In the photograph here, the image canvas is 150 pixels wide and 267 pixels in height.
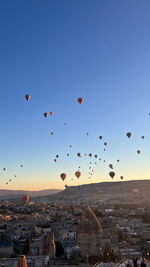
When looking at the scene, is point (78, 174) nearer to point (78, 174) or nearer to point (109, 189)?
point (78, 174)

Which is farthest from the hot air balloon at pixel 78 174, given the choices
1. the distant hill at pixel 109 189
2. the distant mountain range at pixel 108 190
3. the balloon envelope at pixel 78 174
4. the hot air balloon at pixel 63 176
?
the distant hill at pixel 109 189

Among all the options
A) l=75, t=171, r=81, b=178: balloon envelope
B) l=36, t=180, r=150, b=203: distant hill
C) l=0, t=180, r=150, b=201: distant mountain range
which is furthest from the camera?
l=36, t=180, r=150, b=203: distant hill

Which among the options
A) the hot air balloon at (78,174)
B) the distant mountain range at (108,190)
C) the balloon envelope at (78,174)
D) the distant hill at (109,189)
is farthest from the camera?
the distant hill at (109,189)

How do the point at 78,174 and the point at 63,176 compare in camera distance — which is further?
the point at 78,174

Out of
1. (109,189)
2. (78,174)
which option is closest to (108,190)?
(109,189)

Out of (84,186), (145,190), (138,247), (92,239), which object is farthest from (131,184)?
(92,239)

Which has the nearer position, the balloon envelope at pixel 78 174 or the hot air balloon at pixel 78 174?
the hot air balloon at pixel 78 174

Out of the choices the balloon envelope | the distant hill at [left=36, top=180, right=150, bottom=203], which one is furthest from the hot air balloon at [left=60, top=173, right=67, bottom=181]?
the distant hill at [left=36, top=180, right=150, bottom=203]

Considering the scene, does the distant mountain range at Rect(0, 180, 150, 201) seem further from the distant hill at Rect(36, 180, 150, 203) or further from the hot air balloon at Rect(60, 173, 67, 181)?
the hot air balloon at Rect(60, 173, 67, 181)

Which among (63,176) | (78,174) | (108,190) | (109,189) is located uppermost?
(78,174)

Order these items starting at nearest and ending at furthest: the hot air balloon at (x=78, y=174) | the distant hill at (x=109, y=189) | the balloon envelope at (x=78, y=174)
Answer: the hot air balloon at (x=78, y=174) → the balloon envelope at (x=78, y=174) → the distant hill at (x=109, y=189)

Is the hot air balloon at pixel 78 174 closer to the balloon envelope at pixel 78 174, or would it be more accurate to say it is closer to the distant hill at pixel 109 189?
the balloon envelope at pixel 78 174
